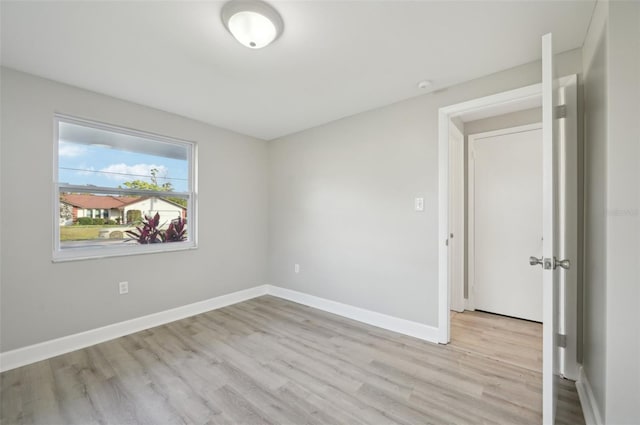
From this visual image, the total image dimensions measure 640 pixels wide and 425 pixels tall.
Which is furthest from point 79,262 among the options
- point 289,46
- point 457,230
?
point 457,230

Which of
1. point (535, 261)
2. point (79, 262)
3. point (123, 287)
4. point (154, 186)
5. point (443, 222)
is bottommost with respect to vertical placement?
point (123, 287)

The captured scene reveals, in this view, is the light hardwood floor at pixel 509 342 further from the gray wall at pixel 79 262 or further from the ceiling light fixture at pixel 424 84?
the gray wall at pixel 79 262

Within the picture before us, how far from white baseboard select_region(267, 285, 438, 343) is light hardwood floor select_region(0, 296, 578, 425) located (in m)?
0.11

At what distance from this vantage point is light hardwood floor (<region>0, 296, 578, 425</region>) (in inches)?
62.6

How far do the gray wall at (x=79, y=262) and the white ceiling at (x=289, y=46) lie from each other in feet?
0.73

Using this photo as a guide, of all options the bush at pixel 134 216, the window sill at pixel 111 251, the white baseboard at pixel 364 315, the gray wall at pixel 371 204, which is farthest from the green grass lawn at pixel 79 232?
the white baseboard at pixel 364 315

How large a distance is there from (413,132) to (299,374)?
2382mm

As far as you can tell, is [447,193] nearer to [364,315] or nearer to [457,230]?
[457,230]

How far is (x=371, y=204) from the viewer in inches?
116

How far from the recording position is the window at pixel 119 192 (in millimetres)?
2438

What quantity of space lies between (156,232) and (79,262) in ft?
2.41

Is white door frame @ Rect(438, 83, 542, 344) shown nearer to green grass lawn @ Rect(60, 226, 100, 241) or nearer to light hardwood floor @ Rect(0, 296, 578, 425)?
light hardwood floor @ Rect(0, 296, 578, 425)

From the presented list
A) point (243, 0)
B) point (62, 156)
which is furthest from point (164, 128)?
point (243, 0)

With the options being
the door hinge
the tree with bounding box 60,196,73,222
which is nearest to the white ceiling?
the tree with bounding box 60,196,73,222
